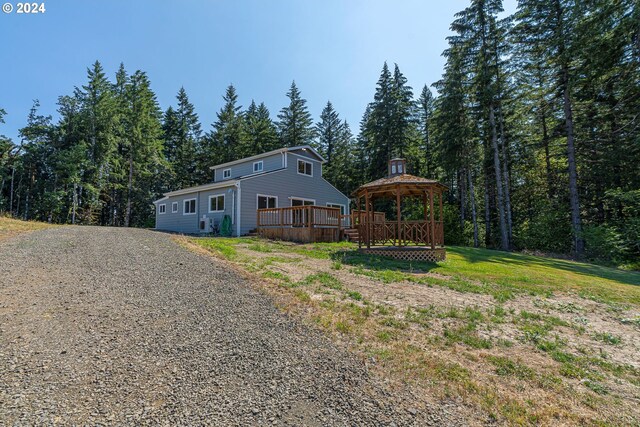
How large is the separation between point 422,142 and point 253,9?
24.3 m

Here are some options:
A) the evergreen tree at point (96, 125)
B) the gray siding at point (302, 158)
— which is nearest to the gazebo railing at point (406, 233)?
the gray siding at point (302, 158)

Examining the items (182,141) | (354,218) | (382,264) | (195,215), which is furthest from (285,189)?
(182,141)

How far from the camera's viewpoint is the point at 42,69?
42.2 ft

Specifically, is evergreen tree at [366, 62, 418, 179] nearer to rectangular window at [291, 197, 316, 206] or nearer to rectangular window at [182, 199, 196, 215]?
rectangular window at [291, 197, 316, 206]

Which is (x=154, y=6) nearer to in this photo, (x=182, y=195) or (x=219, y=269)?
(x=219, y=269)

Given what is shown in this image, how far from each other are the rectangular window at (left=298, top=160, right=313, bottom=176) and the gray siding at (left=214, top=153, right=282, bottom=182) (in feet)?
5.03

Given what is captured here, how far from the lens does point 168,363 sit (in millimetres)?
2904

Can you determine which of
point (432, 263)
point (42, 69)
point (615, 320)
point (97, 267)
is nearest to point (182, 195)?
point (42, 69)

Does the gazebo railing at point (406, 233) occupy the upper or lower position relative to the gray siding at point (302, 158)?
lower

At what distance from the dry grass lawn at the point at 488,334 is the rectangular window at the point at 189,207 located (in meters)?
13.8

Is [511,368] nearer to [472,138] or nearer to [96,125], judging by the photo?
[472,138]

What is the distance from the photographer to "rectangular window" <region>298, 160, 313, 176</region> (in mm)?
20475

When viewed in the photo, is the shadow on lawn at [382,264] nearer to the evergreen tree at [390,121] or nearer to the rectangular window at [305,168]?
the rectangular window at [305,168]

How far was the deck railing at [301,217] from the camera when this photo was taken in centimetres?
1509
